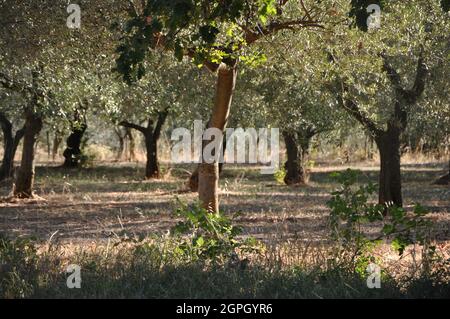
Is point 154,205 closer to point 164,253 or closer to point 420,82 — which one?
point 420,82

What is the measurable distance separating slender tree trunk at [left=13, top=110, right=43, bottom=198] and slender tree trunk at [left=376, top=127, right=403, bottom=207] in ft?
29.4

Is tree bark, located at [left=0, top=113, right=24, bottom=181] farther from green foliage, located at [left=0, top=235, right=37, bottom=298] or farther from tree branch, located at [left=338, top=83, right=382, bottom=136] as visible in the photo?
green foliage, located at [left=0, top=235, right=37, bottom=298]

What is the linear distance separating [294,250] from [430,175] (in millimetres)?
22790

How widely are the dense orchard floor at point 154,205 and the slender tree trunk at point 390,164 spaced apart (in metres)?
1.03

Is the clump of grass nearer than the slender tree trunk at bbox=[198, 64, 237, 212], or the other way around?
the clump of grass

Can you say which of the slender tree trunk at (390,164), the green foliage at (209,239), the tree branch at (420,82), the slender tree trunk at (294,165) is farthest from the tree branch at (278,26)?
the slender tree trunk at (294,165)

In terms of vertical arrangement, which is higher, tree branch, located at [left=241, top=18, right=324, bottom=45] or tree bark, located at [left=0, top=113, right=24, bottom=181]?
tree branch, located at [left=241, top=18, right=324, bottom=45]

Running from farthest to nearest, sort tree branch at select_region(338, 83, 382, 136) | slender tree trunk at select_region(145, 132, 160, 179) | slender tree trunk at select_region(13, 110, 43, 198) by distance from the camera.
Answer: slender tree trunk at select_region(145, 132, 160, 179) < slender tree trunk at select_region(13, 110, 43, 198) < tree branch at select_region(338, 83, 382, 136)

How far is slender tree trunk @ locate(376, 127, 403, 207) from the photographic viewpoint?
15.5m

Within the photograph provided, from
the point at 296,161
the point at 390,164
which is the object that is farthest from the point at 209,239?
the point at 296,161

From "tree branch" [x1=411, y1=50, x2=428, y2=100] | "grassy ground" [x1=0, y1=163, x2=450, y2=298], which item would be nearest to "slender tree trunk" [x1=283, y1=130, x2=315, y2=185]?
"grassy ground" [x1=0, y1=163, x2=450, y2=298]

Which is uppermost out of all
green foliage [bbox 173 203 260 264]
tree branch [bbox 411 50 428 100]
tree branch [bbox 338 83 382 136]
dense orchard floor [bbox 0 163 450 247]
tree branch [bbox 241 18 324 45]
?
tree branch [bbox 241 18 324 45]

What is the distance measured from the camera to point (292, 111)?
18.2 meters

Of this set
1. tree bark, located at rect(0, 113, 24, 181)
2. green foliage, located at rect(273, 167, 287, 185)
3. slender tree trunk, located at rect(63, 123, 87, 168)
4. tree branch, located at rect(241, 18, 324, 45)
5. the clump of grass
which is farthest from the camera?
slender tree trunk, located at rect(63, 123, 87, 168)
